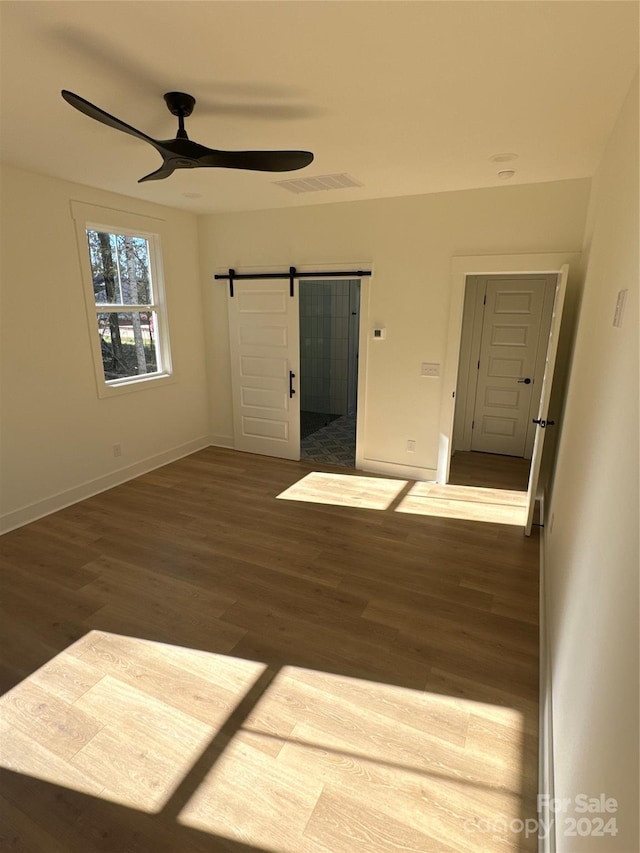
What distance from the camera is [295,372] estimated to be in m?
4.89

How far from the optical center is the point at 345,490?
168 inches

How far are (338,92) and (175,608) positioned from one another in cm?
285

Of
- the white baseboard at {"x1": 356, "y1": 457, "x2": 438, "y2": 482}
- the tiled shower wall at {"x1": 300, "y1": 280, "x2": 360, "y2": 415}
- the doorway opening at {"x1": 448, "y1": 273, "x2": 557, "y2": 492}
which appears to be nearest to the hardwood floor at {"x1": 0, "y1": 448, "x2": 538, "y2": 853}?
the white baseboard at {"x1": 356, "y1": 457, "x2": 438, "y2": 482}

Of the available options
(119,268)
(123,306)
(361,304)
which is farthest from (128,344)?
(361,304)

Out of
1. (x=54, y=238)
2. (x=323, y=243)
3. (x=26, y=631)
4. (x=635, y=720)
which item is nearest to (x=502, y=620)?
(x=635, y=720)

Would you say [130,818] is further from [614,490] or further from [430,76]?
[430,76]

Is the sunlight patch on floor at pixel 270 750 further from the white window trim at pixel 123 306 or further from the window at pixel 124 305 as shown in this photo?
the window at pixel 124 305

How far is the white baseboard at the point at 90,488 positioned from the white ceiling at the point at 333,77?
262 centimetres

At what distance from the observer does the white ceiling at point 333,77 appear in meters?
1.51

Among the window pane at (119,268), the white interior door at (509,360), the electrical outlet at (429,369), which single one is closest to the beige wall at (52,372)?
the window pane at (119,268)

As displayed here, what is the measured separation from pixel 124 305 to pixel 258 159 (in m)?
2.73

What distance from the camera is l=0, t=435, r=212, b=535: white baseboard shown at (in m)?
3.54

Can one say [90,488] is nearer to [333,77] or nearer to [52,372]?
[52,372]

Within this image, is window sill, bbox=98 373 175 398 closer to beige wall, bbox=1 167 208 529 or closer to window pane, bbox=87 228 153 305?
beige wall, bbox=1 167 208 529
